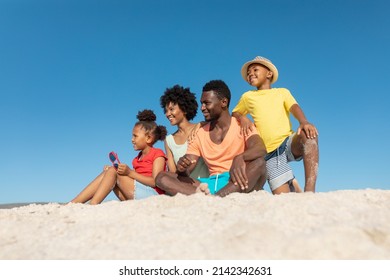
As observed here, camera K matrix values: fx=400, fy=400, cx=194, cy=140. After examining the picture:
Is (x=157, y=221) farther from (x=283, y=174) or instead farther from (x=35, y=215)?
(x=283, y=174)

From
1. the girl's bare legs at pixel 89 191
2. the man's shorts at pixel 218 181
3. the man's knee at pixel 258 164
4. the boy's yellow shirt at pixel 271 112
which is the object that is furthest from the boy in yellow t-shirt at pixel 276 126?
the girl's bare legs at pixel 89 191

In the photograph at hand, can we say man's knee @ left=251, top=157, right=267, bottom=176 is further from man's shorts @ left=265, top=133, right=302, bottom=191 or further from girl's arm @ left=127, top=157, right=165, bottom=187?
girl's arm @ left=127, top=157, right=165, bottom=187

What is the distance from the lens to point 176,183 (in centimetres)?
435

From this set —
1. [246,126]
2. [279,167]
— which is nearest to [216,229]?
[246,126]

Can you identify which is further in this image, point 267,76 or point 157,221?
point 267,76

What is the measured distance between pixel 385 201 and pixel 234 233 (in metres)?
1.56

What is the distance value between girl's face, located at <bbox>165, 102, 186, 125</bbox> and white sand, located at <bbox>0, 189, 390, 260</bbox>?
6.87 ft

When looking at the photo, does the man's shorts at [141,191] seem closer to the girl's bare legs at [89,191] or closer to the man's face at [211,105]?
the girl's bare legs at [89,191]

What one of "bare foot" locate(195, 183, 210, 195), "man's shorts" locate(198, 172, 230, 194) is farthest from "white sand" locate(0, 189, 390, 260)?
"man's shorts" locate(198, 172, 230, 194)

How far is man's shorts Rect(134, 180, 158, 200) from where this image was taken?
4.96 metres

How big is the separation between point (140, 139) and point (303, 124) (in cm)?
225

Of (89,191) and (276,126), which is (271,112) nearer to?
(276,126)

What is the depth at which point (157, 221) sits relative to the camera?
9.43 feet
